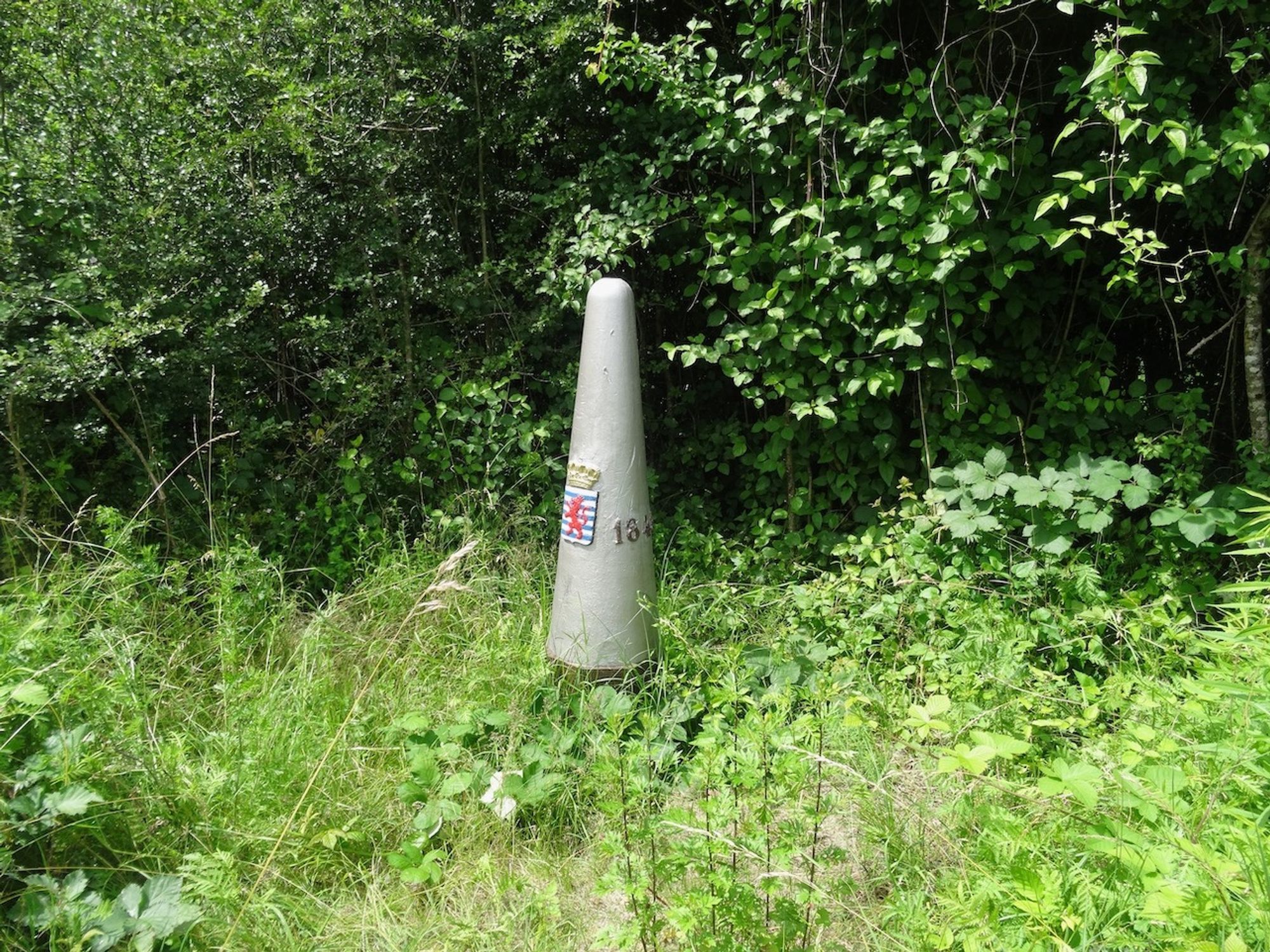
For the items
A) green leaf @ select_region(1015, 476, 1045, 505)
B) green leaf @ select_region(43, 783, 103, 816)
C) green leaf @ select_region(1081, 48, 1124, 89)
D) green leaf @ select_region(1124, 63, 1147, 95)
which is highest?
green leaf @ select_region(1081, 48, 1124, 89)

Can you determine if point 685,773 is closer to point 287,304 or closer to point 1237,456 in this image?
point 1237,456

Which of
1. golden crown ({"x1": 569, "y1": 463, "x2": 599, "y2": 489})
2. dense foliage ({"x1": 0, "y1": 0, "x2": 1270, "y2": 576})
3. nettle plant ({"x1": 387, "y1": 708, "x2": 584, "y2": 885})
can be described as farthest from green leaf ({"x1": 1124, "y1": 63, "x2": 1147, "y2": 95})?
nettle plant ({"x1": 387, "y1": 708, "x2": 584, "y2": 885})

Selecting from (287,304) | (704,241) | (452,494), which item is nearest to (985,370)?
(704,241)

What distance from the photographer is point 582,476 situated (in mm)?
2879

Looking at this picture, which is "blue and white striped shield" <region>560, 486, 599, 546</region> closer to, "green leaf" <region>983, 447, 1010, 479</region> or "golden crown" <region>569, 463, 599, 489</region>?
"golden crown" <region>569, 463, 599, 489</region>

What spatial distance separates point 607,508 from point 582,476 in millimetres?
134

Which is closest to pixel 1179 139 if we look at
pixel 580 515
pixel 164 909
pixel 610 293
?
pixel 610 293

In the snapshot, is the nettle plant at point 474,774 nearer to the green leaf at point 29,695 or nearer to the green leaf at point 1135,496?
the green leaf at point 29,695

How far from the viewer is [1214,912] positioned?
1453mm

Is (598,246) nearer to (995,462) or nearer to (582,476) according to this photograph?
(582,476)

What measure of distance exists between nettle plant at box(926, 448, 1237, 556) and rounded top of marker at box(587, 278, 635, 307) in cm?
148

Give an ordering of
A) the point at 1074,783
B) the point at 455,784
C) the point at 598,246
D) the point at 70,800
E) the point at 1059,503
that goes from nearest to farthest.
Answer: the point at 1074,783
the point at 70,800
the point at 455,784
the point at 1059,503
the point at 598,246

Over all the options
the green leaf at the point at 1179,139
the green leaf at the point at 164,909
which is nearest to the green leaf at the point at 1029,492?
the green leaf at the point at 1179,139

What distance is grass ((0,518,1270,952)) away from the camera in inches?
69.9
